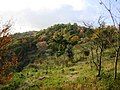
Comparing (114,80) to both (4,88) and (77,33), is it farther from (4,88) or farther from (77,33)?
(77,33)

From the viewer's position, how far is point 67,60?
4497 cm

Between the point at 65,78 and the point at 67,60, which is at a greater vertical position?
the point at 67,60

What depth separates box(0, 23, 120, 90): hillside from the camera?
111 ft

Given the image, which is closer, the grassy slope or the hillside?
the grassy slope

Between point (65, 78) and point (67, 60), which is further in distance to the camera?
point (67, 60)

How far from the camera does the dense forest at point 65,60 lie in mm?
31812

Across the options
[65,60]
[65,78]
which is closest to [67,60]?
[65,60]

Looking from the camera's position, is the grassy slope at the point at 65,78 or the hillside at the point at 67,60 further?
the hillside at the point at 67,60

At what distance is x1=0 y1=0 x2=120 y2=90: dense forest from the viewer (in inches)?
1252

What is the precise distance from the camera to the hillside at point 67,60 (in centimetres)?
3381

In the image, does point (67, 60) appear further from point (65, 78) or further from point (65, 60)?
point (65, 78)

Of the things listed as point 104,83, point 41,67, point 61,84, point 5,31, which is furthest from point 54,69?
point 5,31

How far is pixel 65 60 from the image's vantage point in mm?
45219

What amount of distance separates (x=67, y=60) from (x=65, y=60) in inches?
14.3
